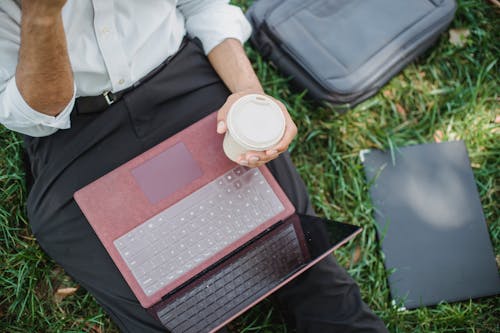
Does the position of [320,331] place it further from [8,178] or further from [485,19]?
[485,19]

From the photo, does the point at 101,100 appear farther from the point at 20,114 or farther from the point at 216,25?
the point at 216,25

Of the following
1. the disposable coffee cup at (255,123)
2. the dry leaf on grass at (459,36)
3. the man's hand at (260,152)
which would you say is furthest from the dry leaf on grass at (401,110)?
the disposable coffee cup at (255,123)

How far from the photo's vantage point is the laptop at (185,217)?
150 centimetres

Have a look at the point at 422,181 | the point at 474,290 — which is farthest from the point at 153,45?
the point at 474,290

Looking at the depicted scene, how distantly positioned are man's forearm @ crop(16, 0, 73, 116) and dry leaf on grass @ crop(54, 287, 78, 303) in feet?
3.08

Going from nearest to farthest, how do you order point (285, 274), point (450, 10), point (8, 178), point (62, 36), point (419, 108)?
point (62, 36), point (285, 274), point (8, 178), point (450, 10), point (419, 108)

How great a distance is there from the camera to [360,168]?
7.56 ft

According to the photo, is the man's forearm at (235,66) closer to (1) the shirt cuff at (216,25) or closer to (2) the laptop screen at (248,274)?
(1) the shirt cuff at (216,25)

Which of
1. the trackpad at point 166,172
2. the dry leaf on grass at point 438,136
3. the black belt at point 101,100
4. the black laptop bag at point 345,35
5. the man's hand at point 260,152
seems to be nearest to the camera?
the man's hand at point 260,152

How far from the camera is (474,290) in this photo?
2.16m

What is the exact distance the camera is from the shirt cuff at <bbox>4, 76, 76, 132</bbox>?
1.36 m

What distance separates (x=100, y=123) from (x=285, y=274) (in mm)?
821

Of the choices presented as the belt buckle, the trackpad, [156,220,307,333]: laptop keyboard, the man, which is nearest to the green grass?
the man

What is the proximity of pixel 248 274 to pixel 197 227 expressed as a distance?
0.23m
